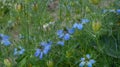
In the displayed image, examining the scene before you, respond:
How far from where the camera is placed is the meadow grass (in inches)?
81.9

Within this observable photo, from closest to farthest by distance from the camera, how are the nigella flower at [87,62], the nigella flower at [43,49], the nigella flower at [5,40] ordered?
1. the nigella flower at [87,62]
2. the nigella flower at [43,49]
3. the nigella flower at [5,40]

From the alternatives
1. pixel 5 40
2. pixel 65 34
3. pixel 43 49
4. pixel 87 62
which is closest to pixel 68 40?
pixel 65 34

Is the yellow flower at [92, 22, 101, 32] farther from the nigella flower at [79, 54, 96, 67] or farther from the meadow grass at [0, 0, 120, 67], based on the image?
the nigella flower at [79, 54, 96, 67]

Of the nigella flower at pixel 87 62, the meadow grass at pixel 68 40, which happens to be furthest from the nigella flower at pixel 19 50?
the nigella flower at pixel 87 62

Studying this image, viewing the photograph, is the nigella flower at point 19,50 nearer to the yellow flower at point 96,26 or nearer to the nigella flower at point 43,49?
the nigella flower at point 43,49

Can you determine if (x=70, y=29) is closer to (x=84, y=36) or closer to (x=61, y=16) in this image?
(x=84, y=36)

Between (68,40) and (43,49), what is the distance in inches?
7.4

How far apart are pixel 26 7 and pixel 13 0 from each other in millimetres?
901

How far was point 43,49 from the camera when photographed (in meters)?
2.10

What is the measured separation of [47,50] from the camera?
2.07 metres

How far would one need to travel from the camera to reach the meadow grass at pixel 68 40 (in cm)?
208

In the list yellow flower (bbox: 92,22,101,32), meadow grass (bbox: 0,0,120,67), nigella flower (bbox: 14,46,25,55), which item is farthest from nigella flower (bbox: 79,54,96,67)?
nigella flower (bbox: 14,46,25,55)

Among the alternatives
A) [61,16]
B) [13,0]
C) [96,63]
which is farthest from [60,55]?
[13,0]

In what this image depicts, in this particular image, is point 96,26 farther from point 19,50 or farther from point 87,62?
point 19,50
